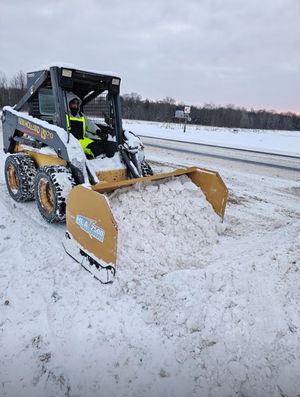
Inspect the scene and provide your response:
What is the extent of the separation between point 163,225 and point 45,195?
187 centimetres

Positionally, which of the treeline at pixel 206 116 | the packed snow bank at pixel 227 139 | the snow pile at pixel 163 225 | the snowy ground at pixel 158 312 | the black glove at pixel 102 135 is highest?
the treeline at pixel 206 116

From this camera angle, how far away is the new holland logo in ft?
10.5

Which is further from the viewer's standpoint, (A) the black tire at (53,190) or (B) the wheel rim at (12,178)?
(B) the wheel rim at (12,178)

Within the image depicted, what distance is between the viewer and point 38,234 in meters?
4.25

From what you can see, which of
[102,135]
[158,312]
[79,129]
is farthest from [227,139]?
[158,312]

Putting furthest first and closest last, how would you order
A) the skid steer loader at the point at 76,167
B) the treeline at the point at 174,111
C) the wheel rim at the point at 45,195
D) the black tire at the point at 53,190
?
the treeline at the point at 174,111 → the wheel rim at the point at 45,195 → the black tire at the point at 53,190 → the skid steer loader at the point at 76,167

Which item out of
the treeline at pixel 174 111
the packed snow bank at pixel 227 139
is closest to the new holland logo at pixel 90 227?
the packed snow bank at pixel 227 139

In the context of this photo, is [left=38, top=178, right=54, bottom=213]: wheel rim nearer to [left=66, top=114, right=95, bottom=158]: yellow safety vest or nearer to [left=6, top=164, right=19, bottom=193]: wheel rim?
[left=66, top=114, right=95, bottom=158]: yellow safety vest

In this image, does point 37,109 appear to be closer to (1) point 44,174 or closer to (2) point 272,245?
(1) point 44,174

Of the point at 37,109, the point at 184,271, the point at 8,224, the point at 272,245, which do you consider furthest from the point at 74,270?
the point at 37,109

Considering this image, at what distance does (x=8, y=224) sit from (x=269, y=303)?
146 inches

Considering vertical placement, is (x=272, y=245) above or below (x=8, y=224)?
above

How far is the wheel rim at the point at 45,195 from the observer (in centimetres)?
443

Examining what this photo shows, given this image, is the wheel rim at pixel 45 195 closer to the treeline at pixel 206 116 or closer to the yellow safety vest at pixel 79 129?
the yellow safety vest at pixel 79 129
